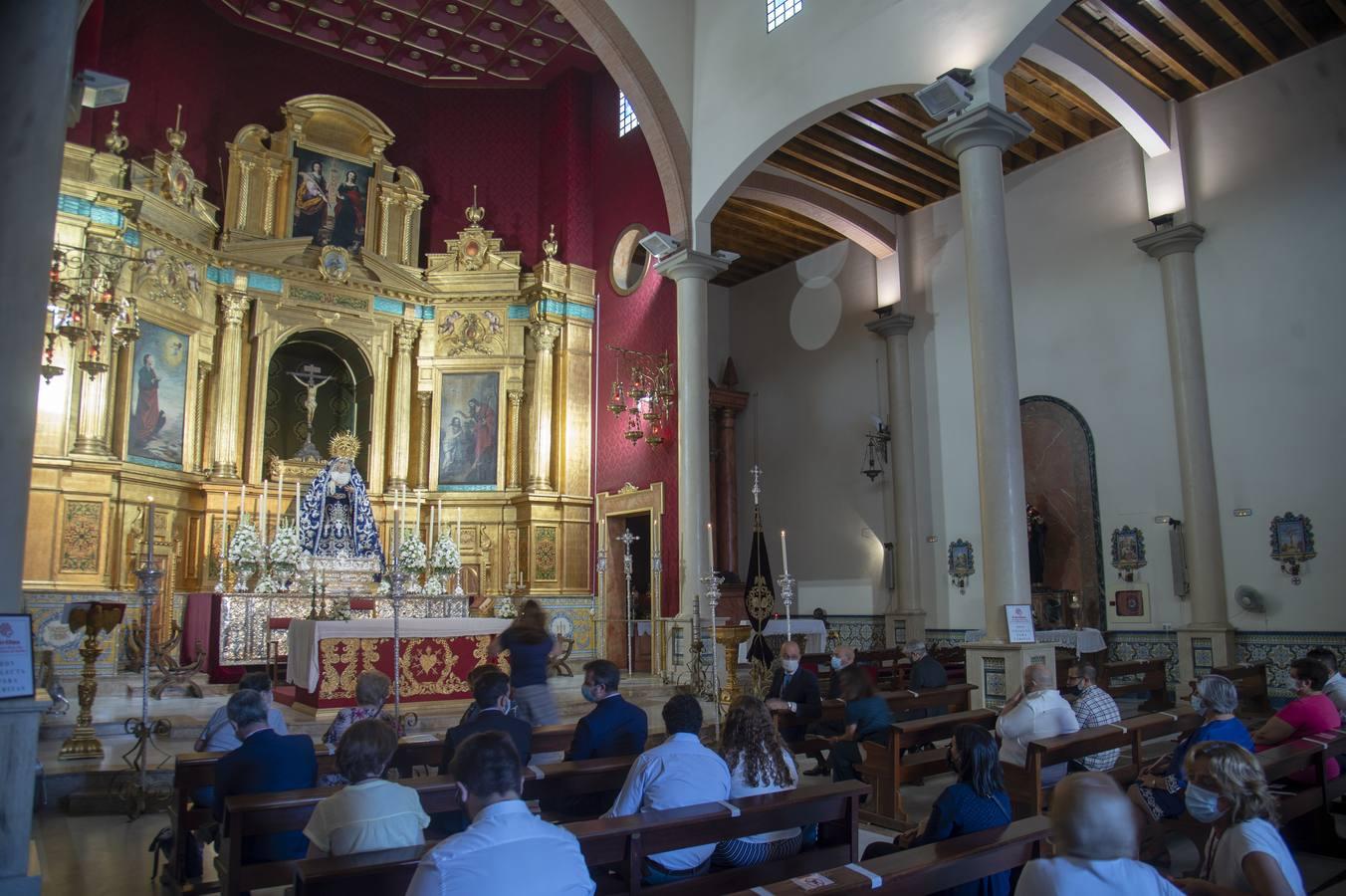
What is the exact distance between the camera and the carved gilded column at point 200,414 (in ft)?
43.1

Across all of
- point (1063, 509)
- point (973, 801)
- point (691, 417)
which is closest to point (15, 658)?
point (973, 801)

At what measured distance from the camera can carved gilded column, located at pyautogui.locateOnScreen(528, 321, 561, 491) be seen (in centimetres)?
1484

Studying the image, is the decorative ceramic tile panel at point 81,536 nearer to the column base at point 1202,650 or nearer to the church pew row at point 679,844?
the church pew row at point 679,844

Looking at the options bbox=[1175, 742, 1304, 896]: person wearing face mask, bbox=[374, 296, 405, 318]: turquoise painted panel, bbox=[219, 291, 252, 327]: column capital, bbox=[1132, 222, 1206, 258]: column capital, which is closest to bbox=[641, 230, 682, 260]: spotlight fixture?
bbox=[374, 296, 405, 318]: turquoise painted panel

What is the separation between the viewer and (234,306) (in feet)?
44.6

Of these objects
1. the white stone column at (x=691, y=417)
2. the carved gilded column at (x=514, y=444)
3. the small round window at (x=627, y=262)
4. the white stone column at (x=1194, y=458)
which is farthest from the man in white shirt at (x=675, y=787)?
the small round window at (x=627, y=262)

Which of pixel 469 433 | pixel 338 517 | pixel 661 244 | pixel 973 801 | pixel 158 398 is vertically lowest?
pixel 973 801

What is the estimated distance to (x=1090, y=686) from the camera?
6.19 metres

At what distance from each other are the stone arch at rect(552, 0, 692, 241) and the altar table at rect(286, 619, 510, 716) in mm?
6223

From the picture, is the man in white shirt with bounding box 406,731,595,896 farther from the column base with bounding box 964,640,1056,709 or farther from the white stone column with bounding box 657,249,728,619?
the white stone column with bounding box 657,249,728,619

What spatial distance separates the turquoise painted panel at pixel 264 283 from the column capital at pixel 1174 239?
467 inches

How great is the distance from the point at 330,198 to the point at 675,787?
13.6m

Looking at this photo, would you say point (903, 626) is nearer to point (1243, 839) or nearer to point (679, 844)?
point (679, 844)

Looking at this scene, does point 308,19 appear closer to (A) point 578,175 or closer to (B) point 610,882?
(A) point 578,175
